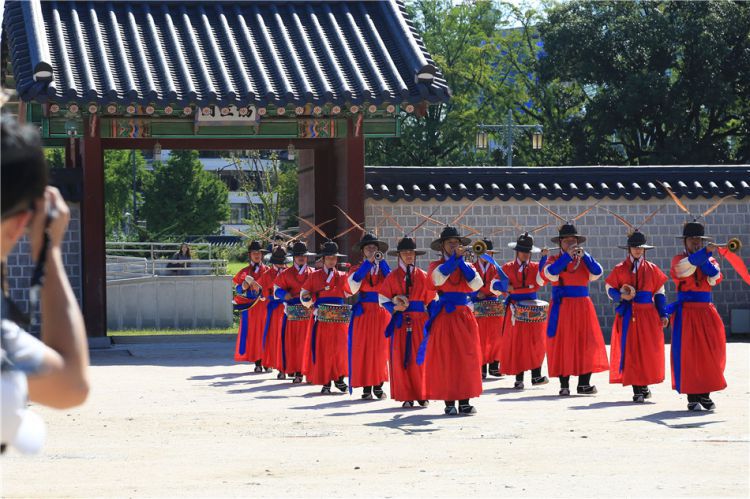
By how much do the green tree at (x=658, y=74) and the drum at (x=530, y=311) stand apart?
14.2 m

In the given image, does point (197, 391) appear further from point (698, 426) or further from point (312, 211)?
point (312, 211)

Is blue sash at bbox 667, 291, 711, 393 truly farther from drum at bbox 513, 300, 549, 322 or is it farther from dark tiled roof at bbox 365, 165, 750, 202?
dark tiled roof at bbox 365, 165, 750, 202

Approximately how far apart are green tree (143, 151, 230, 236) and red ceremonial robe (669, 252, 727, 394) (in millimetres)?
32696

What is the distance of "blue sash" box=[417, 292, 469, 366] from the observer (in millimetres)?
11320

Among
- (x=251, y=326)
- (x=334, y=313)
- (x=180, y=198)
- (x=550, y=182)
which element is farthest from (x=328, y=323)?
(x=180, y=198)

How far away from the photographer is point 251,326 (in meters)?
16.4

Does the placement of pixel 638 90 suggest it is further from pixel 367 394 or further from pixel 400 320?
pixel 400 320

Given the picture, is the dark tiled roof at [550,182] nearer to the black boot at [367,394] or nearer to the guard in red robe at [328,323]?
the guard in red robe at [328,323]

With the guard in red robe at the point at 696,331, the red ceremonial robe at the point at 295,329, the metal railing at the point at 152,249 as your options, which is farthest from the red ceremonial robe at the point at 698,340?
the metal railing at the point at 152,249

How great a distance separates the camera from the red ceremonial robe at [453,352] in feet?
36.7

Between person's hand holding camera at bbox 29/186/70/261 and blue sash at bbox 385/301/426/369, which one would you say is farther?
blue sash at bbox 385/301/426/369

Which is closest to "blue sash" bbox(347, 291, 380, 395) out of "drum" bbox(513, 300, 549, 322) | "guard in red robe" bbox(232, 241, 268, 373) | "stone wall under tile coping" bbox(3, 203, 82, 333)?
"drum" bbox(513, 300, 549, 322)

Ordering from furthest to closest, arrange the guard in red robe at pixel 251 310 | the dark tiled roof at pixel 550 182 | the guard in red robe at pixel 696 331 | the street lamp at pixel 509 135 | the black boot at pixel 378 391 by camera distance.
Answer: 1. the street lamp at pixel 509 135
2. the dark tiled roof at pixel 550 182
3. the guard in red robe at pixel 251 310
4. the black boot at pixel 378 391
5. the guard in red robe at pixel 696 331

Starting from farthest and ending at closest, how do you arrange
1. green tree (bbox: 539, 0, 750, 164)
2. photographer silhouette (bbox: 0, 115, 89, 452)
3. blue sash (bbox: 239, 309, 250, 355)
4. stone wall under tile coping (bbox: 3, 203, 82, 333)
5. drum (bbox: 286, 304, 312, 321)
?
green tree (bbox: 539, 0, 750, 164) → stone wall under tile coping (bbox: 3, 203, 82, 333) → blue sash (bbox: 239, 309, 250, 355) → drum (bbox: 286, 304, 312, 321) → photographer silhouette (bbox: 0, 115, 89, 452)
